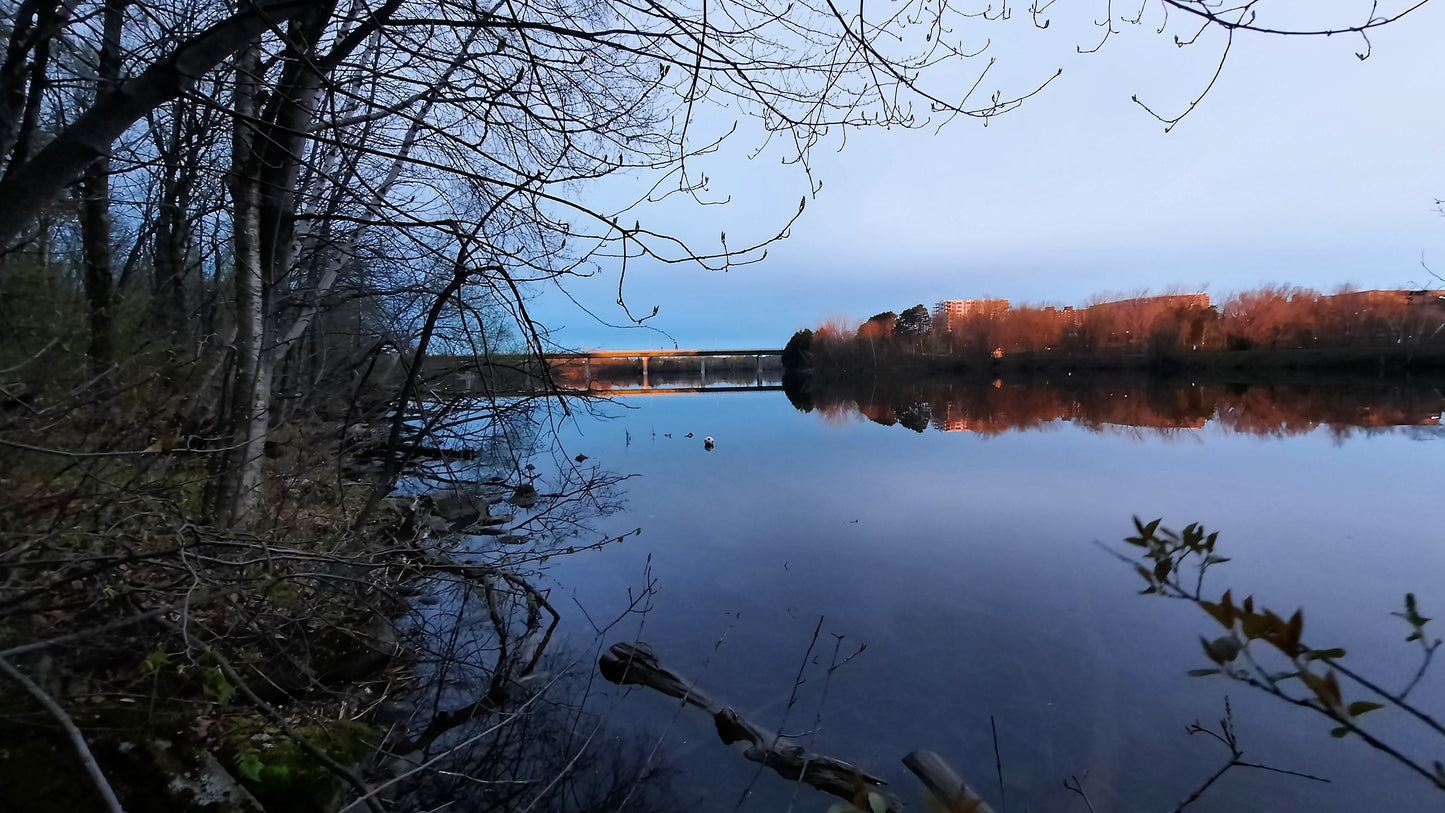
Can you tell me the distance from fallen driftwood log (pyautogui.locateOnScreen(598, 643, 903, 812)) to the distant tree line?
45.7m

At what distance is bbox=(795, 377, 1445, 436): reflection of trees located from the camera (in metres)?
21.3

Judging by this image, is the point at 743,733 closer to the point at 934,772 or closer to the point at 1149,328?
the point at 934,772

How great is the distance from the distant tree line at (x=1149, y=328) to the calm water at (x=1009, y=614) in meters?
36.5

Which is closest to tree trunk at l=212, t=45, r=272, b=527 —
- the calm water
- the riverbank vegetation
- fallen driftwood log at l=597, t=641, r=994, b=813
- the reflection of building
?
the riverbank vegetation

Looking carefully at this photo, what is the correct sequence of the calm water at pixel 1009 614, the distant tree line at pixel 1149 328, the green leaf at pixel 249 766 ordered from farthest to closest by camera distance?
the distant tree line at pixel 1149 328 < the calm water at pixel 1009 614 < the green leaf at pixel 249 766

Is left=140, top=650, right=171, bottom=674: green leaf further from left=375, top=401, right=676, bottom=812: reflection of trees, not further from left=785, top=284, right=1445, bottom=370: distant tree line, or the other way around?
left=785, top=284, right=1445, bottom=370: distant tree line

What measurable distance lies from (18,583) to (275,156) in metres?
2.21

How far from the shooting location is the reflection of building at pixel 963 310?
67.0 m

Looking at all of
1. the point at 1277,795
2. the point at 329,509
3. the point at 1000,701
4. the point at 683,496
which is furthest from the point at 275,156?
the point at 683,496

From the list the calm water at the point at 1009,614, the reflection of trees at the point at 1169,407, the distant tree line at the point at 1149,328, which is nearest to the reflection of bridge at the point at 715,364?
the distant tree line at the point at 1149,328

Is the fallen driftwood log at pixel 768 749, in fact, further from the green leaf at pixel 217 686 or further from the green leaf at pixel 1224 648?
the green leaf at pixel 1224 648

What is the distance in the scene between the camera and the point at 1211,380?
151 feet

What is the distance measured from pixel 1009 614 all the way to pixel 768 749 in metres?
A: 3.60

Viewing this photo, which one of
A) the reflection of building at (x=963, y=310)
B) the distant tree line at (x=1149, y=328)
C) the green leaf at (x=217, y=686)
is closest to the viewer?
the green leaf at (x=217, y=686)
